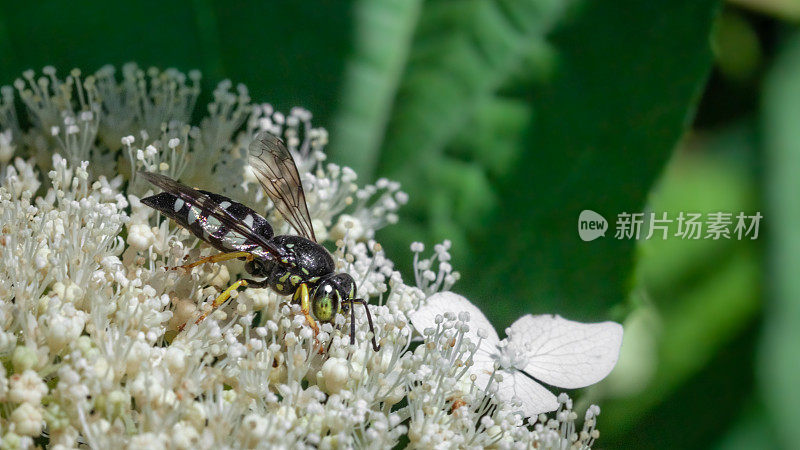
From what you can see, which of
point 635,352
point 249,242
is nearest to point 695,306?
point 635,352

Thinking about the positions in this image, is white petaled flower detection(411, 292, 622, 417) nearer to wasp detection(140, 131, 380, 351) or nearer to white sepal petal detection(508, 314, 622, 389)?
white sepal petal detection(508, 314, 622, 389)

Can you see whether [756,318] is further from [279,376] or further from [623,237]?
[279,376]

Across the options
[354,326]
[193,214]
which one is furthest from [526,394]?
[193,214]

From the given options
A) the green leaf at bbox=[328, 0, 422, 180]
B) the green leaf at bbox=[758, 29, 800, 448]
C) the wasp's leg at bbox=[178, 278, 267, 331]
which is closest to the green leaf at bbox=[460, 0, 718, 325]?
the green leaf at bbox=[328, 0, 422, 180]

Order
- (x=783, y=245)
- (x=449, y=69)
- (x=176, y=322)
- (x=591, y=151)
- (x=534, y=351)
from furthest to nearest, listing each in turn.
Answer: (x=783, y=245)
(x=449, y=69)
(x=591, y=151)
(x=534, y=351)
(x=176, y=322)

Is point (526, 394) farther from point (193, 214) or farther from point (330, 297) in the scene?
point (193, 214)

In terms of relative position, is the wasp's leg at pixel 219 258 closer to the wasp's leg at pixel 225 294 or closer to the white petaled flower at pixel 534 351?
the wasp's leg at pixel 225 294

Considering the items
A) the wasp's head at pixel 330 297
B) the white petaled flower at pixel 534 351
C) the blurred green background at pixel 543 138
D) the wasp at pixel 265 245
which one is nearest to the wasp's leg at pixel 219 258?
the wasp at pixel 265 245
